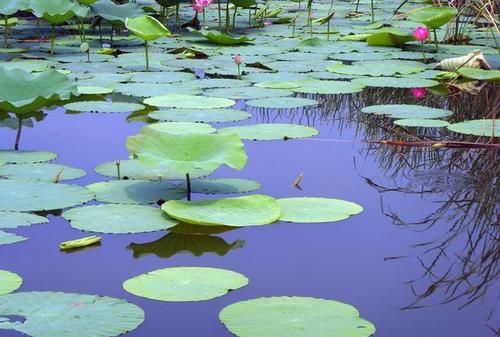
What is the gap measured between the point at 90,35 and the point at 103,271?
3.73 m

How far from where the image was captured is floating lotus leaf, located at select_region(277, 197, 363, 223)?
1.99 m

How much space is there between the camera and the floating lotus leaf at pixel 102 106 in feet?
10.3

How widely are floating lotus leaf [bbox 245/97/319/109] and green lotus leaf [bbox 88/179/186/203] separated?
3.39 feet

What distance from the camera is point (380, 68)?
404 cm

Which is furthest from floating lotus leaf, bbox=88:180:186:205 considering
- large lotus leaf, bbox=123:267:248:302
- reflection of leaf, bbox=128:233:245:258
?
large lotus leaf, bbox=123:267:248:302

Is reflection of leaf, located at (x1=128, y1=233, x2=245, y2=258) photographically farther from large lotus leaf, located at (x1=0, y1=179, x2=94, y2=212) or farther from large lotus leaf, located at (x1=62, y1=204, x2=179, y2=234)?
large lotus leaf, located at (x1=0, y1=179, x2=94, y2=212)

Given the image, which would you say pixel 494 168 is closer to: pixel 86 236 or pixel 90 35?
pixel 86 236

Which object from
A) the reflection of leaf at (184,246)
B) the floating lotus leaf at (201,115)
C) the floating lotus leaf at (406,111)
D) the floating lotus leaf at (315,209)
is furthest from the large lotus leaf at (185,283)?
the floating lotus leaf at (406,111)

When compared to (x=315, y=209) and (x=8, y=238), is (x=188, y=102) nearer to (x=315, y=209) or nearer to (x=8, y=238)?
(x=315, y=209)

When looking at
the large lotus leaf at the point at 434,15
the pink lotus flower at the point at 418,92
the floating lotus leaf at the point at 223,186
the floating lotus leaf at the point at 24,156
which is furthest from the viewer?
the large lotus leaf at the point at 434,15

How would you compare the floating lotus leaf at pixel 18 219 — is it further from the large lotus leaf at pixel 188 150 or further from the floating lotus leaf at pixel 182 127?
the floating lotus leaf at pixel 182 127

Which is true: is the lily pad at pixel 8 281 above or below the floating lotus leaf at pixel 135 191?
below

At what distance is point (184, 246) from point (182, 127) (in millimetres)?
993

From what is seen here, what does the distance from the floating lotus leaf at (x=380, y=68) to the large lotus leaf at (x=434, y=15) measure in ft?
0.89
